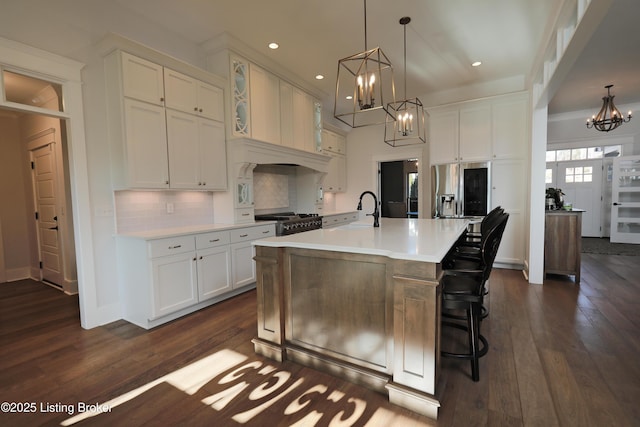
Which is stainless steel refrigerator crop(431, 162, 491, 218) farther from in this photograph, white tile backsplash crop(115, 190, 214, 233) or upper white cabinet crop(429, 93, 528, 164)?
white tile backsplash crop(115, 190, 214, 233)

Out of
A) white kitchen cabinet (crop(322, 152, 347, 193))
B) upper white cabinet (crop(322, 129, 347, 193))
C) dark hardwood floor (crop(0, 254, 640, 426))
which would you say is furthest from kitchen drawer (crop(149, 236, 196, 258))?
white kitchen cabinet (crop(322, 152, 347, 193))

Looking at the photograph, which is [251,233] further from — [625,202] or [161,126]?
[625,202]

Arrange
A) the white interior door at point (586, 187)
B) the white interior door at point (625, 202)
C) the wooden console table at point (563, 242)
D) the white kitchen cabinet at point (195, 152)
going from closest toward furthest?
the white kitchen cabinet at point (195, 152) < the wooden console table at point (563, 242) < the white interior door at point (625, 202) < the white interior door at point (586, 187)

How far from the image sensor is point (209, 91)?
3.49 meters

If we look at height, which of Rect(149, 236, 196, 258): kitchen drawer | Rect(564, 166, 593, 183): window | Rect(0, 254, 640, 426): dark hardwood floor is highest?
Rect(564, 166, 593, 183): window

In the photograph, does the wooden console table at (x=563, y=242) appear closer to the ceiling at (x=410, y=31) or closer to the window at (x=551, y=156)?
the ceiling at (x=410, y=31)

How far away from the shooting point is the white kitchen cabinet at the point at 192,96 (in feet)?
10.2

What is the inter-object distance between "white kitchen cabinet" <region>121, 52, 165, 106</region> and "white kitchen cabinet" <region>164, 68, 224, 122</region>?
0.25 ft

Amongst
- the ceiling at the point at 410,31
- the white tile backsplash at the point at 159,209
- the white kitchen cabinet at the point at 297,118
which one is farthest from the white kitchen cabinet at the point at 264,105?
the white tile backsplash at the point at 159,209

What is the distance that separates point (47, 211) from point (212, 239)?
2911 millimetres

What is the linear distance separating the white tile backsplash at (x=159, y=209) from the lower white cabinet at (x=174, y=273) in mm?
280

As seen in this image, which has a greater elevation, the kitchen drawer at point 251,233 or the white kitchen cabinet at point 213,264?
the kitchen drawer at point 251,233

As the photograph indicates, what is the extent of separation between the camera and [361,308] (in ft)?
6.23

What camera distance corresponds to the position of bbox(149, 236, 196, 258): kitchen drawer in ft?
8.88
